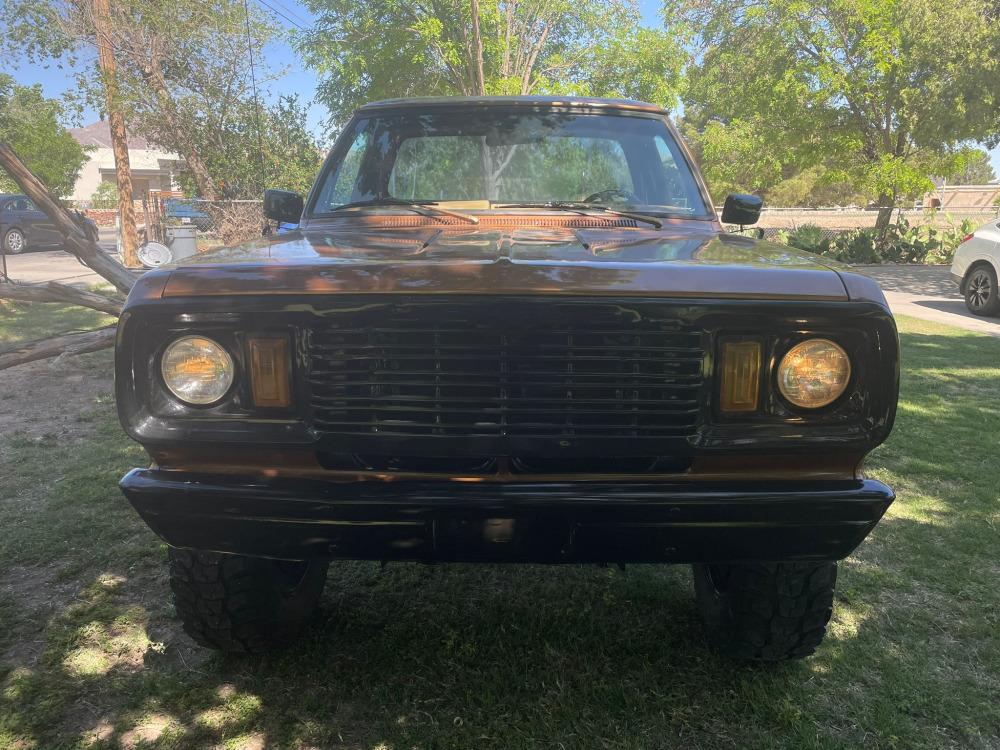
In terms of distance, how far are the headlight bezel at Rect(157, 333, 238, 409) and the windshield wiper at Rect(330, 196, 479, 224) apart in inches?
46.5

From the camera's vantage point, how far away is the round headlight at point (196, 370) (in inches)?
76.1

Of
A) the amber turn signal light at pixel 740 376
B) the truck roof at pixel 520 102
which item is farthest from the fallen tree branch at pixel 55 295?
the amber turn signal light at pixel 740 376

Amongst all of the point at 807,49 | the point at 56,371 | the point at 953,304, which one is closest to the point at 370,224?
the point at 56,371

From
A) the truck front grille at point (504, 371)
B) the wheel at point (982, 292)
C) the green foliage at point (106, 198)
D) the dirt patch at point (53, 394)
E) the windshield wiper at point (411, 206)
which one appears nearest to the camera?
the truck front grille at point (504, 371)

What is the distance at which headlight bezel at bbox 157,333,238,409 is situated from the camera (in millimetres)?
1922

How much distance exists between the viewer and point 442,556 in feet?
6.46

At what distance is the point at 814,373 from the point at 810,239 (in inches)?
739

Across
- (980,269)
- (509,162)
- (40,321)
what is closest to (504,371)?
(509,162)

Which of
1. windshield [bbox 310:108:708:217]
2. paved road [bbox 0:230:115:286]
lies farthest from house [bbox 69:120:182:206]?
windshield [bbox 310:108:708:217]

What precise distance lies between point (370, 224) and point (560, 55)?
15.7m

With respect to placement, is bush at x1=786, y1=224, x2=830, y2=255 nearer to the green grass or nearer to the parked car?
the green grass

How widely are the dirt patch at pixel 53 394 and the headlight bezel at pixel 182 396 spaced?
143 inches

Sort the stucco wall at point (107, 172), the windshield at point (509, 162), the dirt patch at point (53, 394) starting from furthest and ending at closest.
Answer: the stucco wall at point (107, 172)
the dirt patch at point (53, 394)
the windshield at point (509, 162)

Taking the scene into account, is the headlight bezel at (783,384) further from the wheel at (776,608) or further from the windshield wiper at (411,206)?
the windshield wiper at (411,206)
